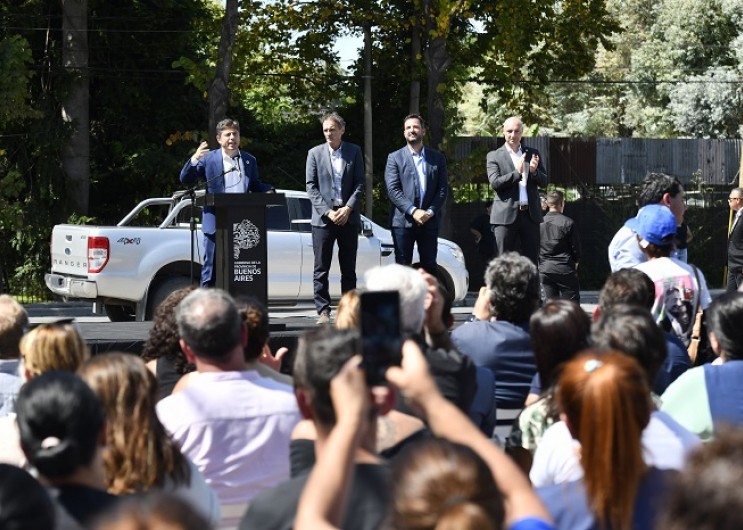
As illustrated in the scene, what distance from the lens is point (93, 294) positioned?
539 inches

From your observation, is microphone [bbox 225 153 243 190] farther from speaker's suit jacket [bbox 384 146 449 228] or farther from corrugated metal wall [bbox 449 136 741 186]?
corrugated metal wall [bbox 449 136 741 186]

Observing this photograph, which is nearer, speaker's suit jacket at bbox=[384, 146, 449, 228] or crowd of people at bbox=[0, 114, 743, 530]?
crowd of people at bbox=[0, 114, 743, 530]

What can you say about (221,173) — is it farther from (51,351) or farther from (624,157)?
(624,157)

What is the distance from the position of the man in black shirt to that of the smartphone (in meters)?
11.2

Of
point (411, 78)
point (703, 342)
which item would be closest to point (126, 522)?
point (703, 342)

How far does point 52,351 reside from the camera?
4613mm

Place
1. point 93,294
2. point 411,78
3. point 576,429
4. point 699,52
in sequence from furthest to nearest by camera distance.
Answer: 1. point 699,52
2. point 411,78
3. point 93,294
4. point 576,429

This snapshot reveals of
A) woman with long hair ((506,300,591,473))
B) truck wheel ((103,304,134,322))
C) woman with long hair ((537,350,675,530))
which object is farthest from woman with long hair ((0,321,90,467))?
truck wheel ((103,304,134,322))

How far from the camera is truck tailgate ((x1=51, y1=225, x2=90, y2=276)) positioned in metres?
13.8

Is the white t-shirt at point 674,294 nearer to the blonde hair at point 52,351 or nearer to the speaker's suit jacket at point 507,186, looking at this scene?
the blonde hair at point 52,351

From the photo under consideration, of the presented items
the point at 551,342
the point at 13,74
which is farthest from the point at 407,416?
the point at 13,74

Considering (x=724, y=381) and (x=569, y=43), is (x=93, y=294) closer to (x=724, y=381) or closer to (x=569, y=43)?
(x=724, y=381)

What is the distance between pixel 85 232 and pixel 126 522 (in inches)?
480

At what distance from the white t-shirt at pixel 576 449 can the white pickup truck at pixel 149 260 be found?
9569mm
